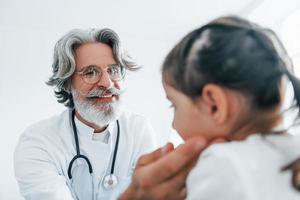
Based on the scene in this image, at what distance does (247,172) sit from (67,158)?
1.01 m

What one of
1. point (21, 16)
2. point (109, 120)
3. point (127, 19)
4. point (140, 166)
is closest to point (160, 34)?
point (127, 19)

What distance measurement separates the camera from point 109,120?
1.48 m

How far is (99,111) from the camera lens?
4.82ft

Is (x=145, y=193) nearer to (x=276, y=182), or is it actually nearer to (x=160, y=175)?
(x=160, y=175)

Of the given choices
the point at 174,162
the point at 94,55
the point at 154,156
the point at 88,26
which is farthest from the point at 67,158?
the point at 88,26

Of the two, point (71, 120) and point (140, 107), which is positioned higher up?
point (71, 120)

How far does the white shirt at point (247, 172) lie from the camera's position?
0.49m

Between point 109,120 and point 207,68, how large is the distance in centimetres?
94

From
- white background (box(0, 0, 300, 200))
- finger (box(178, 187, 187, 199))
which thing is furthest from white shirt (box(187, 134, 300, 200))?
Result: white background (box(0, 0, 300, 200))

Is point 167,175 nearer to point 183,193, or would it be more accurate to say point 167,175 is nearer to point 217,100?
point 183,193

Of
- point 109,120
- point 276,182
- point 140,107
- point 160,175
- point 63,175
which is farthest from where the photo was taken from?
point 140,107

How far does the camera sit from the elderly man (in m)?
1.33

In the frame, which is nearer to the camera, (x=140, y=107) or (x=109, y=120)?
(x=109, y=120)

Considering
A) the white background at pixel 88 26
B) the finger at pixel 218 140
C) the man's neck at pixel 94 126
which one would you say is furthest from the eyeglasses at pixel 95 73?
the white background at pixel 88 26
